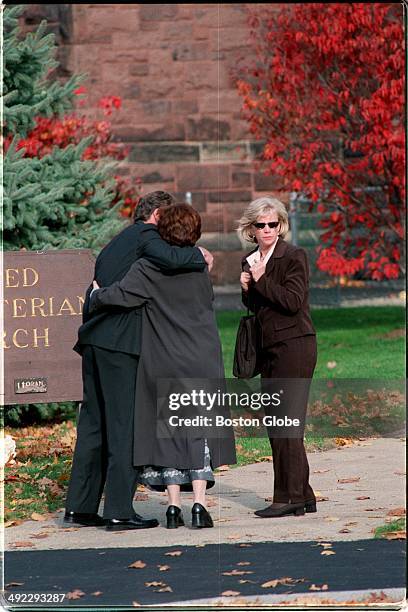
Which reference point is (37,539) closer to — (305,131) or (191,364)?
(191,364)

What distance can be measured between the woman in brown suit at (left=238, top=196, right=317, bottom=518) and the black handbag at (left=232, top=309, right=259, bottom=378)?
0.15 feet

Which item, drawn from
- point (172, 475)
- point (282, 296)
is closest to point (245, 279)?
point (282, 296)

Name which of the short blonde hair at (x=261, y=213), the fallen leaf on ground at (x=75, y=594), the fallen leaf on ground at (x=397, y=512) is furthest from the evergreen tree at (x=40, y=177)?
the fallen leaf on ground at (x=75, y=594)

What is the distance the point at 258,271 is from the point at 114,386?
1.00m

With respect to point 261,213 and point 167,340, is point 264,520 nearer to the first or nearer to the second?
point 167,340

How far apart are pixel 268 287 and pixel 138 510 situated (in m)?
1.70

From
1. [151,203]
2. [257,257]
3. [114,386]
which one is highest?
[151,203]

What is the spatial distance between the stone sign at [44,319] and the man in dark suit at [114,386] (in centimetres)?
224

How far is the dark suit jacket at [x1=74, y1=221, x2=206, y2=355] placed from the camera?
7117 millimetres

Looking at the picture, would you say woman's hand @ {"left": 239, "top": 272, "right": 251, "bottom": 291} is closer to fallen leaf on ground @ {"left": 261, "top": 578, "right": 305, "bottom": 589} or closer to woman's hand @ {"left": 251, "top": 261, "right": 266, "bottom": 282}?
woman's hand @ {"left": 251, "top": 261, "right": 266, "bottom": 282}

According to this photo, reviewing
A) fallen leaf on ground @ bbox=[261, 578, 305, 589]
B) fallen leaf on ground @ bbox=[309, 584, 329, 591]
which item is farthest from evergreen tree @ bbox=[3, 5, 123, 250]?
fallen leaf on ground @ bbox=[309, 584, 329, 591]

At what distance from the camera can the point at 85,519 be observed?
7.55 metres

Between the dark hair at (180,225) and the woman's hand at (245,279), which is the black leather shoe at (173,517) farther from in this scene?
the dark hair at (180,225)

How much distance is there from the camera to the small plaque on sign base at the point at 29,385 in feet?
31.8
